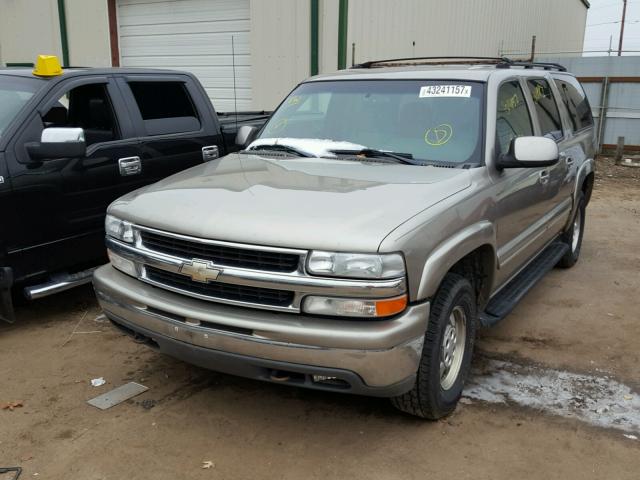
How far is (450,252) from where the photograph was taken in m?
2.98

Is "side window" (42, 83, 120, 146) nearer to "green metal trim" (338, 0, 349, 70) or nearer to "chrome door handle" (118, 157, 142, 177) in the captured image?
"chrome door handle" (118, 157, 142, 177)

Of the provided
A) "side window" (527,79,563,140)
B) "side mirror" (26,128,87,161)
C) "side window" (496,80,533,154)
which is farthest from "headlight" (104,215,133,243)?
"side window" (527,79,563,140)

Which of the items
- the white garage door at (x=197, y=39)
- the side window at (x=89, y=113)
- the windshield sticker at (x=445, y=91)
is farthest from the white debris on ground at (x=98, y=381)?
the white garage door at (x=197, y=39)

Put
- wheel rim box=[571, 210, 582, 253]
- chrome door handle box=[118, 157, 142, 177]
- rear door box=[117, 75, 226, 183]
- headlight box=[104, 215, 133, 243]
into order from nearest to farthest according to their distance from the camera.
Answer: headlight box=[104, 215, 133, 243], chrome door handle box=[118, 157, 142, 177], rear door box=[117, 75, 226, 183], wheel rim box=[571, 210, 582, 253]

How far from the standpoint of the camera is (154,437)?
3.22 m

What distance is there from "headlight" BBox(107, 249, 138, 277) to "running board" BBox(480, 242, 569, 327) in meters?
2.07

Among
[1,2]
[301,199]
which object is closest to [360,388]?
[301,199]

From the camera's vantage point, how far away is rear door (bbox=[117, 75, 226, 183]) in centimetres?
524

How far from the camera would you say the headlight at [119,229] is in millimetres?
3311

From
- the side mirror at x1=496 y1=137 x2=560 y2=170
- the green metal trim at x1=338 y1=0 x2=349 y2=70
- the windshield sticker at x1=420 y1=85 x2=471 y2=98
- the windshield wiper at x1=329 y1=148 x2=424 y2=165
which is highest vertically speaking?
the green metal trim at x1=338 y1=0 x2=349 y2=70

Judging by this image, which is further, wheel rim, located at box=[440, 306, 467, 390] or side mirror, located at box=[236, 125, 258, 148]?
side mirror, located at box=[236, 125, 258, 148]

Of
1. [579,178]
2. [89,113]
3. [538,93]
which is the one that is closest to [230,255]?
[89,113]

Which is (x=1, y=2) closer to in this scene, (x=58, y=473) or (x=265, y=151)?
(x=265, y=151)

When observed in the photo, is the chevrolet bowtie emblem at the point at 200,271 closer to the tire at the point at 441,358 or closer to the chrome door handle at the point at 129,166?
the tire at the point at 441,358
